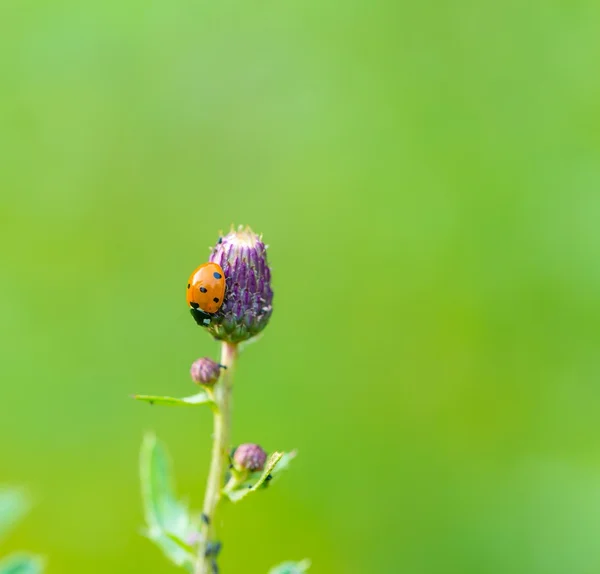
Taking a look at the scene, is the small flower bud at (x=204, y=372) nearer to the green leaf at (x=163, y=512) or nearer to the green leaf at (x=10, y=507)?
the green leaf at (x=163, y=512)

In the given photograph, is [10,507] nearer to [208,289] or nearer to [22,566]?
[22,566]

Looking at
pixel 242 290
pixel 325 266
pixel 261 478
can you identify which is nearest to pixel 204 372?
pixel 242 290

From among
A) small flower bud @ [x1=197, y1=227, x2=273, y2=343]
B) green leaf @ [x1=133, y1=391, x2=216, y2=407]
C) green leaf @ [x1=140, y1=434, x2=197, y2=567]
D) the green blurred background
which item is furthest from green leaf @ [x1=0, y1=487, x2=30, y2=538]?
the green blurred background

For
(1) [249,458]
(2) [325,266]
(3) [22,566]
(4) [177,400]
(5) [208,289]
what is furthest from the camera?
(2) [325,266]

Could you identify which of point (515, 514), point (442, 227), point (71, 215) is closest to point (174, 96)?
point (71, 215)

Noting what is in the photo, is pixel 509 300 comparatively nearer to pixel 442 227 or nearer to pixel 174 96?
pixel 442 227

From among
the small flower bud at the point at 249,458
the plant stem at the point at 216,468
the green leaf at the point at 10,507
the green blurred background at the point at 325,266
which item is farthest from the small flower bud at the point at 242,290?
the green blurred background at the point at 325,266

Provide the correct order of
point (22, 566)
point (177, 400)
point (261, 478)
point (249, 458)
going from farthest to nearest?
1. point (249, 458)
2. point (22, 566)
3. point (177, 400)
4. point (261, 478)
